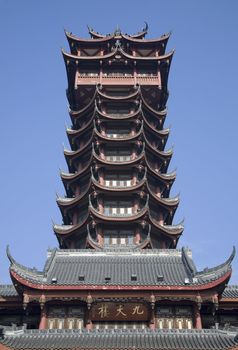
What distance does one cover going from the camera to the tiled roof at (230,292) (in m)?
26.4

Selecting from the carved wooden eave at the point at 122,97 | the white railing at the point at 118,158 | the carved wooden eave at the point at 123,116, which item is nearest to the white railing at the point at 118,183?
the white railing at the point at 118,158

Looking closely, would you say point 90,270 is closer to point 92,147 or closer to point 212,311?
point 212,311

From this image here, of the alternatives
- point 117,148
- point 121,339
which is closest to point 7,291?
point 121,339

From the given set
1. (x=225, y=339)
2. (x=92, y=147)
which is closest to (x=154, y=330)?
(x=225, y=339)

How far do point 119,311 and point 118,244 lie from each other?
32.0ft

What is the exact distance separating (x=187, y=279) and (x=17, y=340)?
29.4 ft

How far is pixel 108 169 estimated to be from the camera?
127ft

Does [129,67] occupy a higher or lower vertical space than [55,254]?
higher

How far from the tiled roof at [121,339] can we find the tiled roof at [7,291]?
413cm

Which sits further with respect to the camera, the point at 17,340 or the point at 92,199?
the point at 92,199

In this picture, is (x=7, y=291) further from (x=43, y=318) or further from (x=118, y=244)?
(x=118, y=244)

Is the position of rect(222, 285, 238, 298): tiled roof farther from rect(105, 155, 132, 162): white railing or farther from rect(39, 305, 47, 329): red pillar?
rect(105, 155, 132, 162): white railing

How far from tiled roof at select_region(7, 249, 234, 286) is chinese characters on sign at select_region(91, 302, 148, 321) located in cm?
106

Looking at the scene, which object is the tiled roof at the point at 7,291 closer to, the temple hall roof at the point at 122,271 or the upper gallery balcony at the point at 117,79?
the temple hall roof at the point at 122,271
